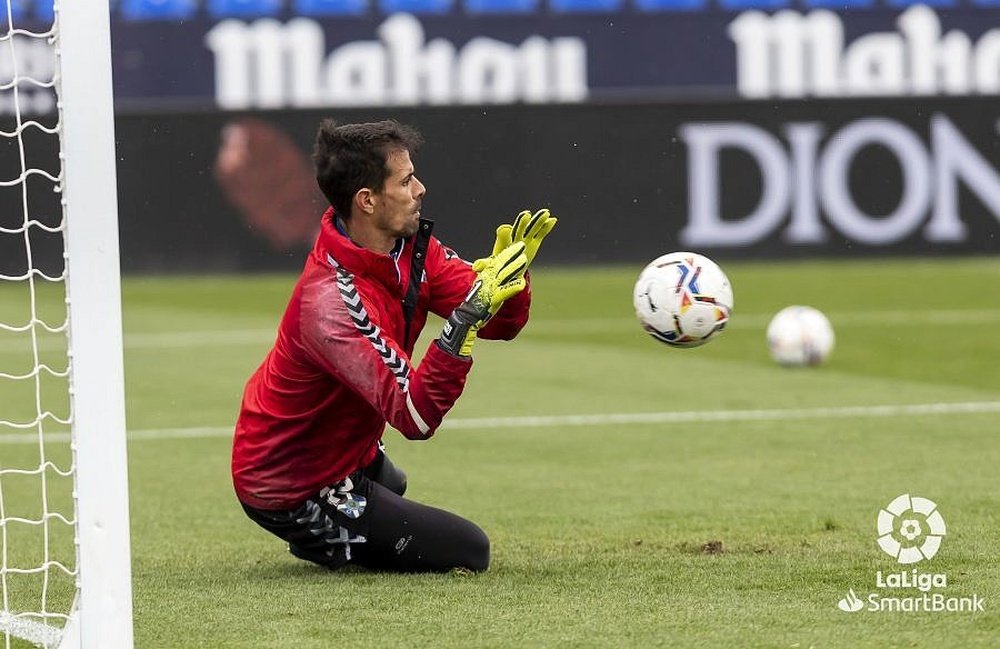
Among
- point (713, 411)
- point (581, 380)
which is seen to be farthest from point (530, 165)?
point (713, 411)

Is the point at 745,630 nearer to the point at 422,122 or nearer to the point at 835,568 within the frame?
the point at 835,568

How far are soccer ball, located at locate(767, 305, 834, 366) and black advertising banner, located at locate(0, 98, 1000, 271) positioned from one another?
22.7 ft

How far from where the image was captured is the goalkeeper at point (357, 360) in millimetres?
5156

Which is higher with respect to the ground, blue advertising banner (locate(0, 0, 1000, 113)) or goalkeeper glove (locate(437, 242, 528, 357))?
blue advertising banner (locate(0, 0, 1000, 113))

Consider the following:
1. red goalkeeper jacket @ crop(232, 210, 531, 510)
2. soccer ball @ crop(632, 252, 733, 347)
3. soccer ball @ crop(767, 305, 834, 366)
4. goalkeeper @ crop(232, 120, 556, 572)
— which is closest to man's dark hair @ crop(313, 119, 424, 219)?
goalkeeper @ crop(232, 120, 556, 572)

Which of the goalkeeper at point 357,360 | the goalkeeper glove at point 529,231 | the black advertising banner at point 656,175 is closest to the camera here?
the goalkeeper at point 357,360

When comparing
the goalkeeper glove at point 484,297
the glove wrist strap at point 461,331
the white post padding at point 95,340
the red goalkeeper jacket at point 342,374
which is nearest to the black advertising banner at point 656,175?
the red goalkeeper jacket at point 342,374

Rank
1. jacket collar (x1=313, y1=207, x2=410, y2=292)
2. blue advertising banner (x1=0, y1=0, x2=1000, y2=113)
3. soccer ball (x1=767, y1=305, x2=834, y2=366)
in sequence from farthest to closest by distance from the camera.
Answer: blue advertising banner (x1=0, y1=0, x2=1000, y2=113) < soccer ball (x1=767, y1=305, x2=834, y2=366) < jacket collar (x1=313, y1=207, x2=410, y2=292)

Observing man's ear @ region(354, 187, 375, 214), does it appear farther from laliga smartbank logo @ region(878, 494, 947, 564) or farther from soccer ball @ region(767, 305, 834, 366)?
soccer ball @ region(767, 305, 834, 366)

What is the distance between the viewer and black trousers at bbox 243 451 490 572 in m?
5.50

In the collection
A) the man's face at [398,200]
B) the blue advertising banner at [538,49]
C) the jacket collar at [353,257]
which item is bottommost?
the jacket collar at [353,257]

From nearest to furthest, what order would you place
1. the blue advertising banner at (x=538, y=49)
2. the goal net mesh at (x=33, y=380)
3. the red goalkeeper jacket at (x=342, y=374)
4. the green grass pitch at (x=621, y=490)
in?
the green grass pitch at (x=621, y=490)
the goal net mesh at (x=33, y=380)
the red goalkeeper jacket at (x=342, y=374)
the blue advertising banner at (x=538, y=49)

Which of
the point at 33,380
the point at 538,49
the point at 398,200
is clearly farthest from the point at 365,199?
the point at 538,49

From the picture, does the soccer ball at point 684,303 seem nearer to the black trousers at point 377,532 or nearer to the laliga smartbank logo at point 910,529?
the laliga smartbank logo at point 910,529
